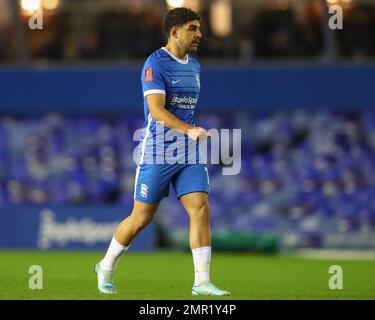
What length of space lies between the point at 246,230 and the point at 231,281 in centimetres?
953

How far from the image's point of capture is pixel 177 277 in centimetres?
1101

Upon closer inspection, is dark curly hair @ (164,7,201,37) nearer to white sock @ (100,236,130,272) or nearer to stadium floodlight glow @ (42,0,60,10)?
white sock @ (100,236,130,272)

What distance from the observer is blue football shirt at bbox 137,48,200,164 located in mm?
8383

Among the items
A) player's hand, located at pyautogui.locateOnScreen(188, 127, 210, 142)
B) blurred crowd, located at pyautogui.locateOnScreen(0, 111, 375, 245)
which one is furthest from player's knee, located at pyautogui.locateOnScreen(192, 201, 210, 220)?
blurred crowd, located at pyautogui.locateOnScreen(0, 111, 375, 245)

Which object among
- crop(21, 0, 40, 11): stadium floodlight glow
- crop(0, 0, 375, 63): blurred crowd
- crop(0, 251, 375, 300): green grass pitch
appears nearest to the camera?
crop(0, 251, 375, 300): green grass pitch

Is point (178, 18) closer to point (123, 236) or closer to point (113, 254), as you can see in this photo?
point (123, 236)

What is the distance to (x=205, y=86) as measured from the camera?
1997cm

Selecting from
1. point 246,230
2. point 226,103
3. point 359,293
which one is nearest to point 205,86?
point 226,103

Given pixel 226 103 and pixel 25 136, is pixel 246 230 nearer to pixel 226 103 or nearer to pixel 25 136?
pixel 226 103

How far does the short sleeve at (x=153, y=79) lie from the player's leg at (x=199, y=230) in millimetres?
788

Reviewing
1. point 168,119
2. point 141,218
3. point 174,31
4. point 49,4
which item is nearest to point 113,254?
point 141,218

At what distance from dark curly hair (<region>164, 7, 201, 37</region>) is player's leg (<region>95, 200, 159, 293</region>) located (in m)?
1.56

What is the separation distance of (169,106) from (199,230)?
3.64ft
